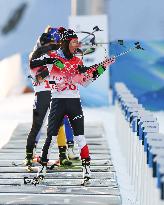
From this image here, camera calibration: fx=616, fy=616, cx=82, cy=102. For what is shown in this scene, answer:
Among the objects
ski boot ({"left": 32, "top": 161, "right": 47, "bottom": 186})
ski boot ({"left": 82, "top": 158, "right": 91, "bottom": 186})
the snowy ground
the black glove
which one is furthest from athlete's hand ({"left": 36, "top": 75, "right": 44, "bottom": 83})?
the snowy ground

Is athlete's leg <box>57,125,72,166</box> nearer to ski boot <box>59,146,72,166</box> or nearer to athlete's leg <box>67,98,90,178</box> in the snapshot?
ski boot <box>59,146,72,166</box>

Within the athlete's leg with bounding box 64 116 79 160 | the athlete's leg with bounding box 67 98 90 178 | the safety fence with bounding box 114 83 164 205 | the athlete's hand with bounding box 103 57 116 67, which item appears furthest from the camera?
the athlete's leg with bounding box 64 116 79 160

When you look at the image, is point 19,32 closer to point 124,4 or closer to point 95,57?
point 124,4

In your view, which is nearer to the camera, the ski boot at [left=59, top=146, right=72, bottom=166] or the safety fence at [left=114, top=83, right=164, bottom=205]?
the safety fence at [left=114, top=83, right=164, bottom=205]

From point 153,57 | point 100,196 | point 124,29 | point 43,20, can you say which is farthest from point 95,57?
point 100,196

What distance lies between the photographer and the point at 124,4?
55.8 ft

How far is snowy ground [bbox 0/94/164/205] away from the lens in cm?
692

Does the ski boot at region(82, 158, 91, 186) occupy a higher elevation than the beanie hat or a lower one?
lower

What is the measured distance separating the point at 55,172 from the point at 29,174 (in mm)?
306

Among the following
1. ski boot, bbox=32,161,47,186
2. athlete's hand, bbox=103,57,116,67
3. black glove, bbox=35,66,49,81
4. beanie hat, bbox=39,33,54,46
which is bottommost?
ski boot, bbox=32,161,47,186

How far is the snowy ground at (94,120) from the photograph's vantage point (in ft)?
22.7

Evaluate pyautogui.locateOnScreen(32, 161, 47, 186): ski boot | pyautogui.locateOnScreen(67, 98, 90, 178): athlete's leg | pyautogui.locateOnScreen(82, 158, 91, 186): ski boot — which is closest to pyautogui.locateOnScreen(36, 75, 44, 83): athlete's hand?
pyautogui.locateOnScreen(67, 98, 90, 178): athlete's leg

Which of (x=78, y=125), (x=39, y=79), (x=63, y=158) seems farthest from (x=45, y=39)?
(x=63, y=158)

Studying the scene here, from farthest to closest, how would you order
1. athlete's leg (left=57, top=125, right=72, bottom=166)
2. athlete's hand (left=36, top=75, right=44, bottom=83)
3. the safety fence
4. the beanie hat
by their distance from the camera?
athlete's leg (left=57, top=125, right=72, bottom=166) → the beanie hat → athlete's hand (left=36, top=75, right=44, bottom=83) → the safety fence
